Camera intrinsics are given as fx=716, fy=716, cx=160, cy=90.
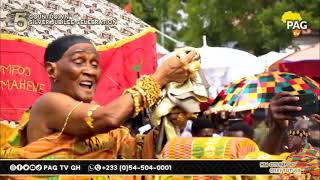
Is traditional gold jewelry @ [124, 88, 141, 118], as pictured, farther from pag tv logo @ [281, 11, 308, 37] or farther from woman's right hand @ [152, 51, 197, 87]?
pag tv logo @ [281, 11, 308, 37]

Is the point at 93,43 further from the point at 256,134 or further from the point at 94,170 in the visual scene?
the point at 256,134

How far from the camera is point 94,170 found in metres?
2.77

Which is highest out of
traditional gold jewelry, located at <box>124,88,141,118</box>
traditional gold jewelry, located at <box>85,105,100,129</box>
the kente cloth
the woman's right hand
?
the woman's right hand

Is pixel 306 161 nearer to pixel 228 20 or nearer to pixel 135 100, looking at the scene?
pixel 228 20

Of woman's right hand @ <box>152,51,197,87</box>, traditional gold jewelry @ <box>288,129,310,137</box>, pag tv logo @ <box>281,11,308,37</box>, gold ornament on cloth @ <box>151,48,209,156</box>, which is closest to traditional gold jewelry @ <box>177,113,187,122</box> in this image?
gold ornament on cloth @ <box>151,48,209,156</box>

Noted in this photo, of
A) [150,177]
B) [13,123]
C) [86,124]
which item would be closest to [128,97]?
[86,124]

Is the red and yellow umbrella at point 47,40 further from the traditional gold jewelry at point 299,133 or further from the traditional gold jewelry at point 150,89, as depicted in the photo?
the traditional gold jewelry at point 299,133

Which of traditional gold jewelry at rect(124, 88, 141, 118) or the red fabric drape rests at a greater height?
the red fabric drape

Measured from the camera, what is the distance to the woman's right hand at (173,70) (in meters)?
2.67

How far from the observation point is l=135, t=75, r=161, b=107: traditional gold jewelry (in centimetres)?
264

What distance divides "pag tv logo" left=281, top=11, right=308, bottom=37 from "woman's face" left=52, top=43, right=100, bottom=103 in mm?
771

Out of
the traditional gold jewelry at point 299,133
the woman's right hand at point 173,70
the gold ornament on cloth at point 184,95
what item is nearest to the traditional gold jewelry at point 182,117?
the gold ornament on cloth at point 184,95

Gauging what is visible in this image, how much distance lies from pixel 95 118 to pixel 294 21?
2.84 feet

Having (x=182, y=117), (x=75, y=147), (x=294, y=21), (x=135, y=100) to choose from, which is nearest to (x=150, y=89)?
(x=135, y=100)
